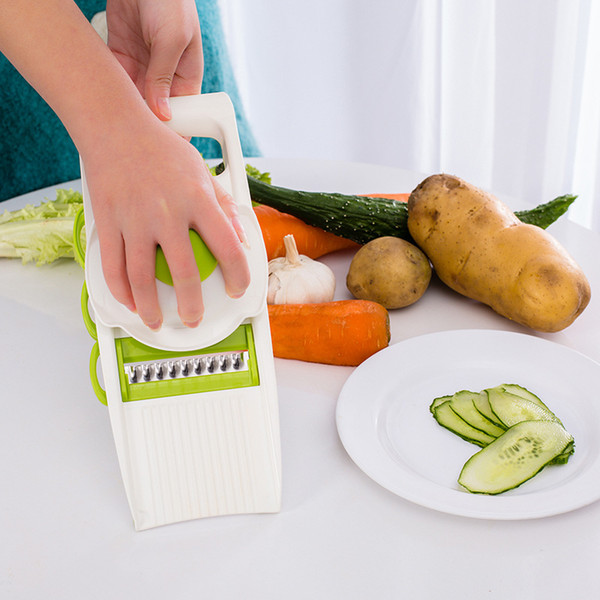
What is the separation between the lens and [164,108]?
71 cm

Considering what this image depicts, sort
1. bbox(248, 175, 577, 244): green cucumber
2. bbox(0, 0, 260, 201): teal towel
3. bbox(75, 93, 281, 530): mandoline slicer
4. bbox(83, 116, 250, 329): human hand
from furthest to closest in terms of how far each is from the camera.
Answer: bbox(0, 0, 260, 201): teal towel, bbox(248, 175, 577, 244): green cucumber, bbox(75, 93, 281, 530): mandoline slicer, bbox(83, 116, 250, 329): human hand

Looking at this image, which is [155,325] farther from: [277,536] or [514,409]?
[514,409]

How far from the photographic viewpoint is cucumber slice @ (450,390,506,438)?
0.72m

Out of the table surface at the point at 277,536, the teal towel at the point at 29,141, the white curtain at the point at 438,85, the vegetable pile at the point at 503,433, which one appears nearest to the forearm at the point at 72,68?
the table surface at the point at 277,536

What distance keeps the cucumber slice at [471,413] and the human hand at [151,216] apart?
0.34 metres

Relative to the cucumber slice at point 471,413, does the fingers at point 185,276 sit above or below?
above

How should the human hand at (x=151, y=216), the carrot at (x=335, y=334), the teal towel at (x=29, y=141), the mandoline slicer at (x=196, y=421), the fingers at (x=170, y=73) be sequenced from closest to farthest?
the human hand at (x=151, y=216) → the mandoline slicer at (x=196, y=421) → the fingers at (x=170, y=73) → the carrot at (x=335, y=334) → the teal towel at (x=29, y=141)

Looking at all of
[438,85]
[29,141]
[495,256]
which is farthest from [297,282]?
[438,85]

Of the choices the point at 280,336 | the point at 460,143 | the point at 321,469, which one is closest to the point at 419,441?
the point at 321,469

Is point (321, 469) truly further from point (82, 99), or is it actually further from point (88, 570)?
point (82, 99)

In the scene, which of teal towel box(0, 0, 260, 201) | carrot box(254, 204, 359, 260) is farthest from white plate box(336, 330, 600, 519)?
teal towel box(0, 0, 260, 201)

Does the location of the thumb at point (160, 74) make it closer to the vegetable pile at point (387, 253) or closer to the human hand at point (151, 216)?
the human hand at point (151, 216)

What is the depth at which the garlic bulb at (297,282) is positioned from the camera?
980mm

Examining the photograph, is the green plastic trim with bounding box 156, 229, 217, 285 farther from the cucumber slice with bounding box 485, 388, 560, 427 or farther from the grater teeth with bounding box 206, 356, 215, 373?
the cucumber slice with bounding box 485, 388, 560, 427
